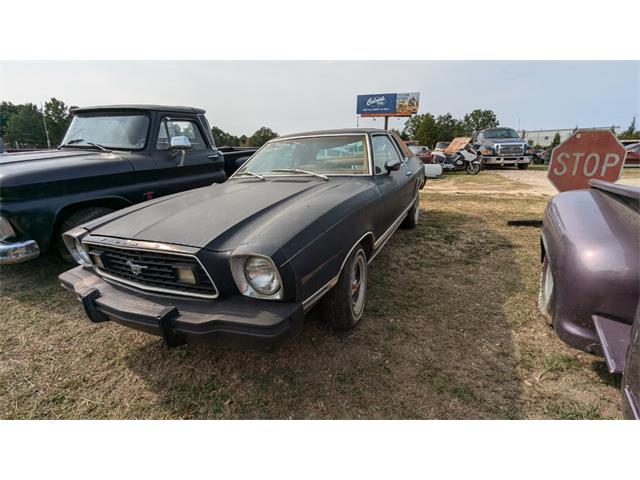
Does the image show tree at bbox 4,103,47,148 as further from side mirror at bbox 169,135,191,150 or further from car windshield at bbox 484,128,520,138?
side mirror at bbox 169,135,191,150

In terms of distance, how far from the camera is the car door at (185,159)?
4219 mm

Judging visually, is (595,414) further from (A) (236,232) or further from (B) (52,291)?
(B) (52,291)

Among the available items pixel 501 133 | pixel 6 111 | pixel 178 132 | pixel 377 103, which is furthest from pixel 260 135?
pixel 178 132

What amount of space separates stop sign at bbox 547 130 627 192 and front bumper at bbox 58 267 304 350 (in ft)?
12.5

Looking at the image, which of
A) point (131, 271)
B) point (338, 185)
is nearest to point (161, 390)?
point (131, 271)

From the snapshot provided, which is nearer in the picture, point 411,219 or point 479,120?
point 411,219

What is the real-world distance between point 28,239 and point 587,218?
465 centimetres

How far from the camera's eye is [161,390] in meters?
2.09

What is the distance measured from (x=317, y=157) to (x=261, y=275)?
198 centimetres

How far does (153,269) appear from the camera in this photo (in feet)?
6.56

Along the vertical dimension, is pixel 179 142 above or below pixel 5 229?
above

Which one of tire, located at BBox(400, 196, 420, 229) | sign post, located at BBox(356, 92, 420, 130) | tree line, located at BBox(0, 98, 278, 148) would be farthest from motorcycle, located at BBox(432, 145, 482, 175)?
tree line, located at BBox(0, 98, 278, 148)

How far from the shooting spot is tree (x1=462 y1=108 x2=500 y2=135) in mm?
60781

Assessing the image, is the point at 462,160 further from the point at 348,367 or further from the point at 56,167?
the point at 56,167
